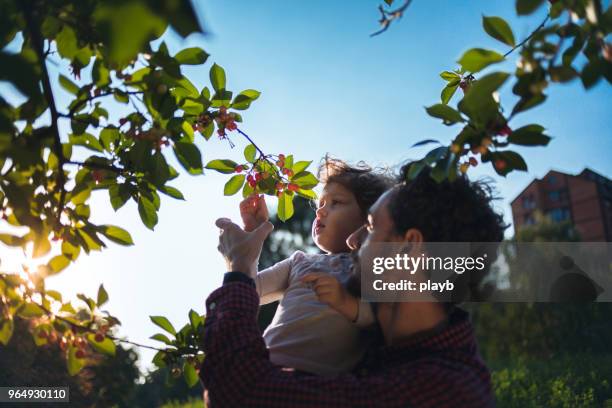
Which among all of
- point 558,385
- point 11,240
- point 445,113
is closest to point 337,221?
point 445,113

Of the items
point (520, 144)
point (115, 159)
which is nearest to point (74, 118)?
point (115, 159)

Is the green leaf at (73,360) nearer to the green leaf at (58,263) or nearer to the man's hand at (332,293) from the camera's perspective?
the green leaf at (58,263)

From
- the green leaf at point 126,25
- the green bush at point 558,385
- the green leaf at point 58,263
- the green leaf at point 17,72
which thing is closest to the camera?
the green leaf at point 126,25

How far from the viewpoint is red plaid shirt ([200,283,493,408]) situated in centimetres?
134

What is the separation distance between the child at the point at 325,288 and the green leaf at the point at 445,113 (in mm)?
550

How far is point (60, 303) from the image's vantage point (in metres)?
1.78

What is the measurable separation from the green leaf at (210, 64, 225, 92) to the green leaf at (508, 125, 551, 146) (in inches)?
42.6

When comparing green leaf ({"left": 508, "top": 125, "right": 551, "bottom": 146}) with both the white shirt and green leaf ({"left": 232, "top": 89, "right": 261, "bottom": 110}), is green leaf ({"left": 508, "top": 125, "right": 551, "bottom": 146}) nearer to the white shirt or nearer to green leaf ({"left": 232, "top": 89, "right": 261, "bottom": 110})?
the white shirt

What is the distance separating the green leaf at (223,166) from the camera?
2176 millimetres

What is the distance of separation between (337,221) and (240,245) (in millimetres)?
609

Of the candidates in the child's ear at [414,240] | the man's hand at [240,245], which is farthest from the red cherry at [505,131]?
the man's hand at [240,245]

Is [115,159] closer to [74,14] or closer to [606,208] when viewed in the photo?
[74,14]

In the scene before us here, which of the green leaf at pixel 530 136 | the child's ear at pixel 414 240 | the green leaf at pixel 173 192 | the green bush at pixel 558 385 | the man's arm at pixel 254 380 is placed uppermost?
the green leaf at pixel 173 192

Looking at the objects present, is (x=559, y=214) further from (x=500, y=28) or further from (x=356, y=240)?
(x=500, y=28)
